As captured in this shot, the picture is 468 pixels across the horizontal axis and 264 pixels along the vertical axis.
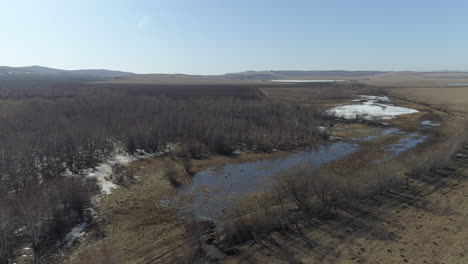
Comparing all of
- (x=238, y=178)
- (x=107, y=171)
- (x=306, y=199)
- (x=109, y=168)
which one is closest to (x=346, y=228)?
(x=306, y=199)

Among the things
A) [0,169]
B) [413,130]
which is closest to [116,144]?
[0,169]

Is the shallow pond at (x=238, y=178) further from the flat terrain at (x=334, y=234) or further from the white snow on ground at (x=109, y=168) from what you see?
the white snow on ground at (x=109, y=168)

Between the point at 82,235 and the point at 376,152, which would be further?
the point at 376,152

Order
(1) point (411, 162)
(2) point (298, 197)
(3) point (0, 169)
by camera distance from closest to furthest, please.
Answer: (2) point (298, 197) → (3) point (0, 169) → (1) point (411, 162)

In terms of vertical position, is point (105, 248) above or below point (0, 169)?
below

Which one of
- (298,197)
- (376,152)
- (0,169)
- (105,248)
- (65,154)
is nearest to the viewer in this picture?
(105,248)

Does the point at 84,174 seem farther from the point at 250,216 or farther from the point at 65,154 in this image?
the point at 250,216

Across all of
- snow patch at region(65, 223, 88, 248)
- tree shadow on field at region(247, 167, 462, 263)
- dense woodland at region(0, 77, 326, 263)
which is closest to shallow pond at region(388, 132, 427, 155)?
dense woodland at region(0, 77, 326, 263)

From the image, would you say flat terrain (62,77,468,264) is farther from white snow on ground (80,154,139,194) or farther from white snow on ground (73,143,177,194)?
white snow on ground (73,143,177,194)
